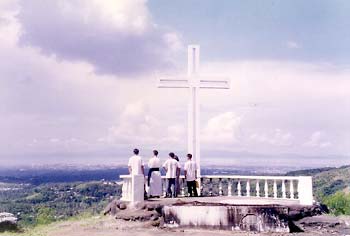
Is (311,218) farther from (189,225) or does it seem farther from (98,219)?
(98,219)

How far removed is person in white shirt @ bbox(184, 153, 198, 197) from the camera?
16.5 m

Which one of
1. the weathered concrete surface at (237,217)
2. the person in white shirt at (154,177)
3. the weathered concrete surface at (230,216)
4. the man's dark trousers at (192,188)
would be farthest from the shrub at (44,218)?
the weathered concrete surface at (237,217)

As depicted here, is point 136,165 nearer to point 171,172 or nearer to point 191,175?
point 171,172

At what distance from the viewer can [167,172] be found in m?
16.2

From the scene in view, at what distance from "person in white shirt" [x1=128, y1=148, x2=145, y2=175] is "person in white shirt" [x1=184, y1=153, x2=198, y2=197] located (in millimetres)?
2056

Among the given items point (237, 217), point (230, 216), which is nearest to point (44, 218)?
point (230, 216)

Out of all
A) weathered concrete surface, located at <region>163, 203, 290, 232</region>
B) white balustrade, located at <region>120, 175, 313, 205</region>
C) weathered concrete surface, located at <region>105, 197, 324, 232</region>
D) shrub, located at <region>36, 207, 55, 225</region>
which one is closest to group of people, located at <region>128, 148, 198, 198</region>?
white balustrade, located at <region>120, 175, 313, 205</region>

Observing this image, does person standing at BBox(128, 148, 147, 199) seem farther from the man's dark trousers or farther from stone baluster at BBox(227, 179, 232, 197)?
stone baluster at BBox(227, 179, 232, 197)

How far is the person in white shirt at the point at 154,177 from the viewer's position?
49.9ft

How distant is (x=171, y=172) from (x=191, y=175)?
823mm

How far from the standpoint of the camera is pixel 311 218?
13312mm

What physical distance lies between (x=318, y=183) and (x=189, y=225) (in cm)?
4884

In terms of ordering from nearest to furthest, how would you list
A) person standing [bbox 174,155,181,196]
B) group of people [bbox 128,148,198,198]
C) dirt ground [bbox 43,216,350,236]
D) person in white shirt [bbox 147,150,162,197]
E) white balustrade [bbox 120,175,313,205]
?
dirt ground [bbox 43,216,350,236] → white balustrade [bbox 120,175,313,205] → group of people [bbox 128,148,198,198] → person in white shirt [bbox 147,150,162,197] → person standing [bbox 174,155,181,196]

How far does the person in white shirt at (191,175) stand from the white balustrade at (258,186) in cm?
49
